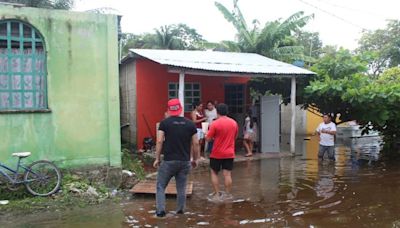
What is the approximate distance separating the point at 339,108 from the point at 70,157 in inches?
347

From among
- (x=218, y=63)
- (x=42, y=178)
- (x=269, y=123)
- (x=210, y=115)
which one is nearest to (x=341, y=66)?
(x=269, y=123)

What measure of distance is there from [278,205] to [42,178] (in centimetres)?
410

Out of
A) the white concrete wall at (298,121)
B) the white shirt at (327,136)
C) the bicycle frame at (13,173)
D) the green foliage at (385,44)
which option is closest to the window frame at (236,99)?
the white shirt at (327,136)

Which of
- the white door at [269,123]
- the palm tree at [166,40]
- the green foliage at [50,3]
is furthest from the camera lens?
the palm tree at [166,40]

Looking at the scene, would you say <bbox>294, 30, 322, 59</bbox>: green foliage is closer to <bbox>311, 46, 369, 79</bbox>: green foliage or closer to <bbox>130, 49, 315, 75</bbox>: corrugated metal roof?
<bbox>311, 46, 369, 79</bbox>: green foliage

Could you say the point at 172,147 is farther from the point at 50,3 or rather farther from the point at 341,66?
the point at 50,3

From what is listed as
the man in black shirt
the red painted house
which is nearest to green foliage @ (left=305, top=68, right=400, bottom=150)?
the red painted house

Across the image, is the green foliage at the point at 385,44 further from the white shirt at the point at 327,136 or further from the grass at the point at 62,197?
the grass at the point at 62,197

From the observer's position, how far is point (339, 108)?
13.2 m

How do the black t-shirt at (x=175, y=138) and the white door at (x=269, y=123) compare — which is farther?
the white door at (x=269, y=123)

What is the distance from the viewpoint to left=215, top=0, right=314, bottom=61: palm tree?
20547mm

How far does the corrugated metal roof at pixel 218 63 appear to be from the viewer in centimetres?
1121

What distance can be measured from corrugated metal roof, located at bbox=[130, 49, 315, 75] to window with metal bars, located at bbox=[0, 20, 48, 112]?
12.3 feet

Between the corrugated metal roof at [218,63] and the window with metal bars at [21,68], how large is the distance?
3745 millimetres
